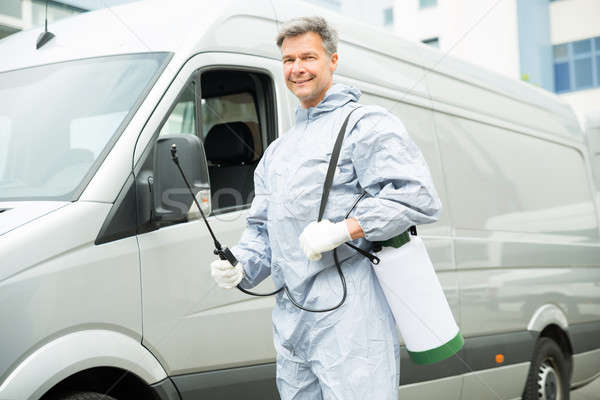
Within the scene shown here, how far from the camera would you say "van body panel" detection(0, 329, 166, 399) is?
2463 millimetres

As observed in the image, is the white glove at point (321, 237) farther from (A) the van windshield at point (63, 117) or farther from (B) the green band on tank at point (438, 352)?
(A) the van windshield at point (63, 117)

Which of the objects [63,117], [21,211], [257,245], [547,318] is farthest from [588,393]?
[21,211]

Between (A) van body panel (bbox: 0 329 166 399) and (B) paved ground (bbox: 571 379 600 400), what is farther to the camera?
(B) paved ground (bbox: 571 379 600 400)

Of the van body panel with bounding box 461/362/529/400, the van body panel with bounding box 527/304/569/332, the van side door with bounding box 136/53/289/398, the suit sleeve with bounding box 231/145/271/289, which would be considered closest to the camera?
the suit sleeve with bounding box 231/145/271/289

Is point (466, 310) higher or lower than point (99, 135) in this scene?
lower

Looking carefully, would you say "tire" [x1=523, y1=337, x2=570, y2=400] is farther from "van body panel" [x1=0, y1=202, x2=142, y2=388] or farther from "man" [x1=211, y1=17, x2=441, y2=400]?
"van body panel" [x1=0, y1=202, x2=142, y2=388]

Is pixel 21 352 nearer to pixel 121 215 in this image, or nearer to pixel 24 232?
pixel 24 232

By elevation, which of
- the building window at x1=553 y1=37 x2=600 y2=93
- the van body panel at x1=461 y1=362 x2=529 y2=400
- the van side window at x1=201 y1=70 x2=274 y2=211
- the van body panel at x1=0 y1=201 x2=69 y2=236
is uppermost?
the building window at x1=553 y1=37 x2=600 y2=93

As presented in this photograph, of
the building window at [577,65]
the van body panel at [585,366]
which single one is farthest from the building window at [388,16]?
the van body panel at [585,366]

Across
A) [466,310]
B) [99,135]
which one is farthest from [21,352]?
[466,310]

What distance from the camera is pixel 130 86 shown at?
3.14 meters

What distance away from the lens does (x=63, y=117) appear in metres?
3.12

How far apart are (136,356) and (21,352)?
1.64ft

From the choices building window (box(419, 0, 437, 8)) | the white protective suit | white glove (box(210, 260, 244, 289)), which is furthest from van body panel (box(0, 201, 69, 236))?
building window (box(419, 0, 437, 8))
